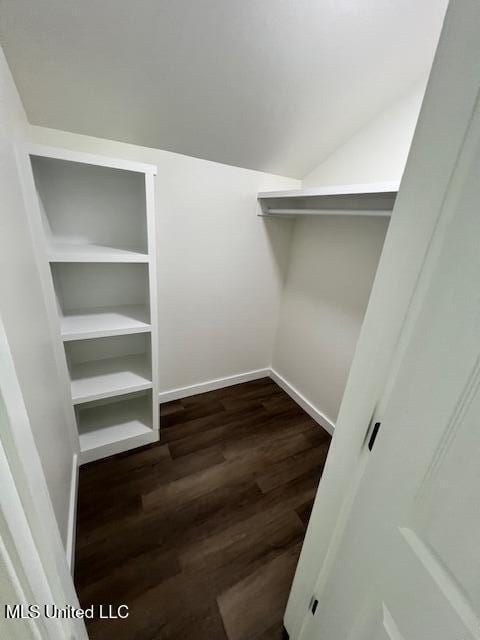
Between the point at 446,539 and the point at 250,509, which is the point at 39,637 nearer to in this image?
the point at 446,539

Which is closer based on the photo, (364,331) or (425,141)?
(425,141)

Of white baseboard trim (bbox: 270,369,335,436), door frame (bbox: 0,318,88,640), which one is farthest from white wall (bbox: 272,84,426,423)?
door frame (bbox: 0,318,88,640)

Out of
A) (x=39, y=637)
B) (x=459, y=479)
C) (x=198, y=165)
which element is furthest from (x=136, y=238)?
(x=459, y=479)

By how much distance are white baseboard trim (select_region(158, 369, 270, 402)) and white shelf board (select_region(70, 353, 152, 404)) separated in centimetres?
48

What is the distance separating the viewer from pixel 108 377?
1.58 m

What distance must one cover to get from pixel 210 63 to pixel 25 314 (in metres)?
1.27

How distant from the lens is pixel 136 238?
5.29ft

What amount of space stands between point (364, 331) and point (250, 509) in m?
1.35

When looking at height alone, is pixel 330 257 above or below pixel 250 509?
above

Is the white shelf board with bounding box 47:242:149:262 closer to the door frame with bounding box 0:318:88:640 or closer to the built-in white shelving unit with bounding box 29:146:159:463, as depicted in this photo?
the built-in white shelving unit with bounding box 29:146:159:463

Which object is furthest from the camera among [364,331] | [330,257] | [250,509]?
[330,257]

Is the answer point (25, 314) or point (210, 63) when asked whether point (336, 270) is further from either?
point (25, 314)

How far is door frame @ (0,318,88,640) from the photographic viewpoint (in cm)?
37

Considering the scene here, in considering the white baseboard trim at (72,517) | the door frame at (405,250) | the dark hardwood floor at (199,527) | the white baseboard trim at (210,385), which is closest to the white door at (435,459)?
the door frame at (405,250)
